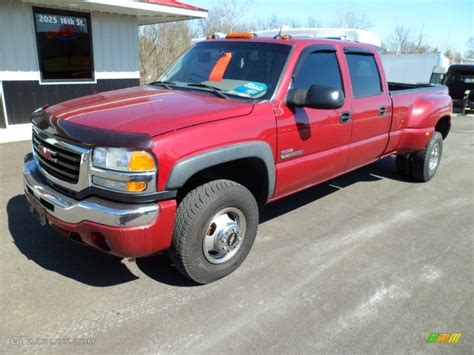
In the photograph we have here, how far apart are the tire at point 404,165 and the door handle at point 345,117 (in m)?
2.42

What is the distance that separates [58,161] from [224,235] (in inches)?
52.5

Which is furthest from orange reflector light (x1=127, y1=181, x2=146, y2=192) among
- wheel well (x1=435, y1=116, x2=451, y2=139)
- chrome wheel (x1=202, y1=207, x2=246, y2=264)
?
wheel well (x1=435, y1=116, x2=451, y2=139)

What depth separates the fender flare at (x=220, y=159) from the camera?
2.72 m

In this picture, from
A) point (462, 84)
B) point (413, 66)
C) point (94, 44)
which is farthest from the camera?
point (413, 66)

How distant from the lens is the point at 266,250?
12.6 ft

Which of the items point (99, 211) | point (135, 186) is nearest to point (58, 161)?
point (99, 211)

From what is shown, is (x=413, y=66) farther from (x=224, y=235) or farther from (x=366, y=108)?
(x=224, y=235)

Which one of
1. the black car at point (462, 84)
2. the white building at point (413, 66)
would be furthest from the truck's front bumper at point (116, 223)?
the white building at point (413, 66)

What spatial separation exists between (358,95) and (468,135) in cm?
833

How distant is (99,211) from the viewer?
8.57 feet

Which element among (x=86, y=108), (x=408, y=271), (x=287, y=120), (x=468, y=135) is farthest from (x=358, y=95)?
(x=468, y=135)

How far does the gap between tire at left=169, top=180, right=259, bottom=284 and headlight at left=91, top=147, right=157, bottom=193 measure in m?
0.40

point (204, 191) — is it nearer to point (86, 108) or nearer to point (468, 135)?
point (86, 108)

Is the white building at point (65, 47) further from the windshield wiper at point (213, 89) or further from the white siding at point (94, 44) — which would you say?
the windshield wiper at point (213, 89)
